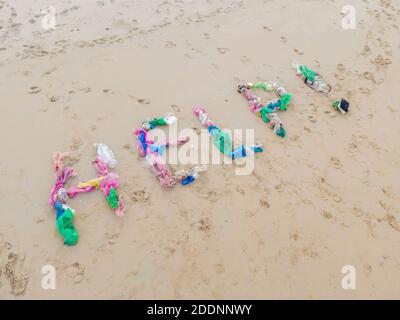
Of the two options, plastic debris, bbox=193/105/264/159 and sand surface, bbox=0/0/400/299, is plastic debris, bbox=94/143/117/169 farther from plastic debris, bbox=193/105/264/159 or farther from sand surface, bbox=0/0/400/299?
plastic debris, bbox=193/105/264/159

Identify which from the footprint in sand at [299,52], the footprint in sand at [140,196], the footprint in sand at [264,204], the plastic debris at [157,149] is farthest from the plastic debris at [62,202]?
the footprint in sand at [299,52]

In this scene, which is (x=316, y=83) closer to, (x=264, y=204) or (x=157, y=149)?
(x=264, y=204)

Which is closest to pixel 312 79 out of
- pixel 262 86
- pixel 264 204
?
pixel 262 86

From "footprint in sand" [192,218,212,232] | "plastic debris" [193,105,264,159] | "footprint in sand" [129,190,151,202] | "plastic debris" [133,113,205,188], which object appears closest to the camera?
"footprint in sand" [192,218,212,232]

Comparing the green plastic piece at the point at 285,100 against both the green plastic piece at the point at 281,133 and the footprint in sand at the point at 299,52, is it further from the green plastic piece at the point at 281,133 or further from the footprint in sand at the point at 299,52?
the footprint in sand at the point at 299,52

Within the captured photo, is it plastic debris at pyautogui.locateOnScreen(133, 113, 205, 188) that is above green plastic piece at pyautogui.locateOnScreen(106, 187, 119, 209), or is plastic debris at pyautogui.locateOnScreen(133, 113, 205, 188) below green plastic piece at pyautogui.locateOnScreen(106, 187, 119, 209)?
→ above

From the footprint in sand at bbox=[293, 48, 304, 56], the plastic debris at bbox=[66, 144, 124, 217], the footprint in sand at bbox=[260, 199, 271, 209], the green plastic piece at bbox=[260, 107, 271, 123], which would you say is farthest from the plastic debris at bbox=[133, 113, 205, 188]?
the footprint in sand at bbox=[293, 48, 304, 56]
